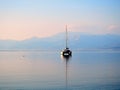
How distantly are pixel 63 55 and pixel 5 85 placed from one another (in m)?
36.6

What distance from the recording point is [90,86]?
58.7 feet

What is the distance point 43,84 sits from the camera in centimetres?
1886

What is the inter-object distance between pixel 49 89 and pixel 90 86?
2498mm

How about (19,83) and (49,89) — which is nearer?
(49,89)

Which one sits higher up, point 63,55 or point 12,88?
point 12,88

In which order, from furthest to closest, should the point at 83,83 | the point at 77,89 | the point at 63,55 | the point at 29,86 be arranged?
1. the point at 63,55
2. the point at 83,83
3. the point at 29,86
4. the point at 77,89

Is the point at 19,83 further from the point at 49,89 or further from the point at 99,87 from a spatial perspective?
the point at 99,87

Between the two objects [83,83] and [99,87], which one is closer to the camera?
[99,87]

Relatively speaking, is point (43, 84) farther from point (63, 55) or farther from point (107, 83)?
point (63, 55)

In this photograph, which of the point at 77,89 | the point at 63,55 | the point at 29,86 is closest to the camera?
the point at 77,89

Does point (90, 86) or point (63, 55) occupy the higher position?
point (90, 86)

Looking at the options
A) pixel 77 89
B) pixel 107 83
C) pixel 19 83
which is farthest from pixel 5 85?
pixel 107 83

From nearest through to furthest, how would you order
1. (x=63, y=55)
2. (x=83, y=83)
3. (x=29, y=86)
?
1. (x=29, y=86)
2. (x=83, y=83)
3. (x=63, y=55)

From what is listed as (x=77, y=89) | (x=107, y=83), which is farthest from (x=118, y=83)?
(x=77, y=89)
